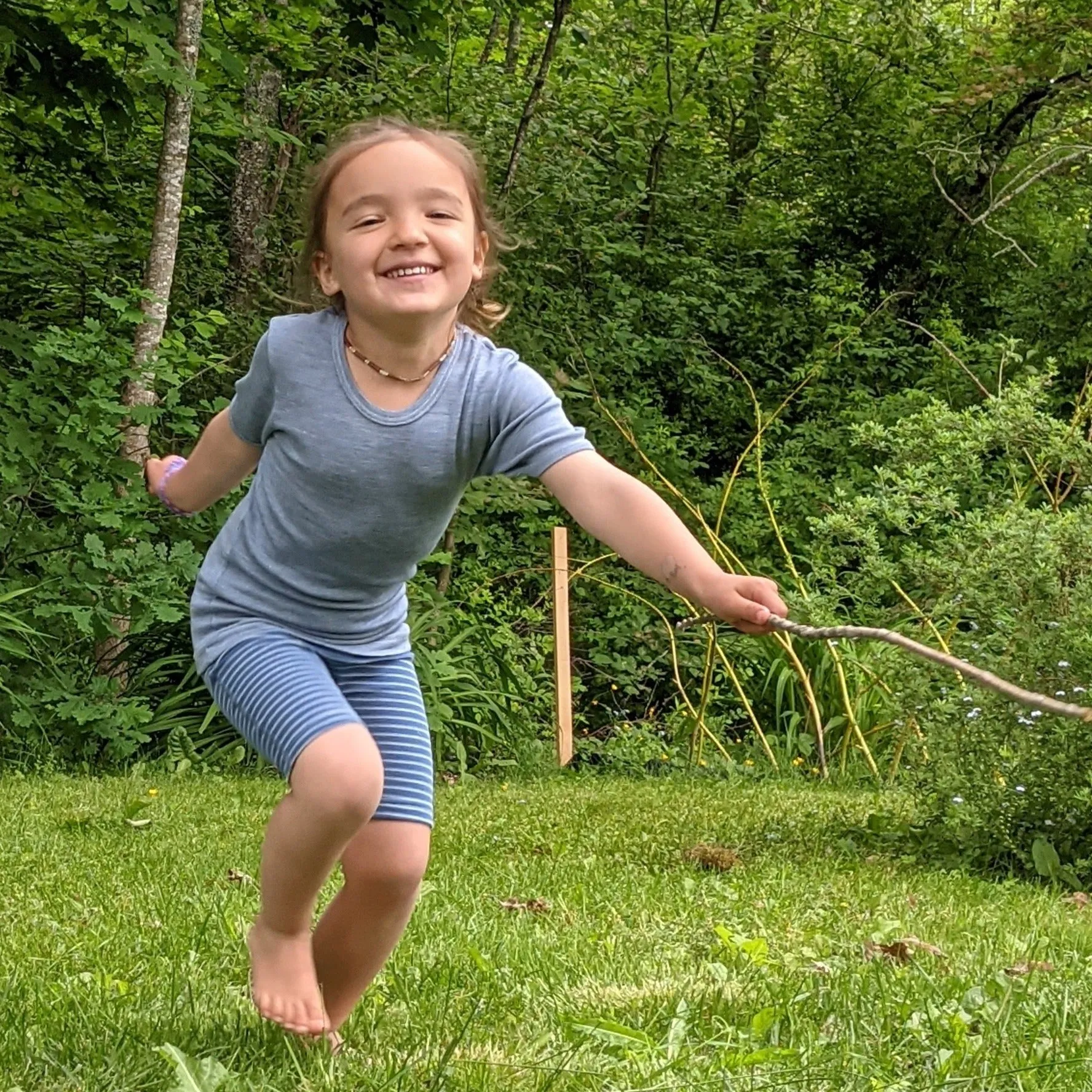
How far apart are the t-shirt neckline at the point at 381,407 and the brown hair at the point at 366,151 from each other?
6.5 inches

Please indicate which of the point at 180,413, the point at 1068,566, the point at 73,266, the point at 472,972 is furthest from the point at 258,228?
the point at 472,972

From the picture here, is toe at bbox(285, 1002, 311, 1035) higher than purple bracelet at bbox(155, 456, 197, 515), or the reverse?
purple bracelet at bbox(155, 456, 197, 515)

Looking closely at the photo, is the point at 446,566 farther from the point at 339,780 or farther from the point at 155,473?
the point at 339,780

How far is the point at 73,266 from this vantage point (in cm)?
991

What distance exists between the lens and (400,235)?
2.50 meters

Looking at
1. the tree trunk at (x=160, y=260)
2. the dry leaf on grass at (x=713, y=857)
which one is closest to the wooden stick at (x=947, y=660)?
the dry leaf on grass at (x=713, y=857)

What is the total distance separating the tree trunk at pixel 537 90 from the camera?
10.6m

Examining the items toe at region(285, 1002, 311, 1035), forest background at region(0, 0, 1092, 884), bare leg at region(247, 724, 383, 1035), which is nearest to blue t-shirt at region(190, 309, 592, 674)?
bare leg at region(247, 724, 383, 1035)

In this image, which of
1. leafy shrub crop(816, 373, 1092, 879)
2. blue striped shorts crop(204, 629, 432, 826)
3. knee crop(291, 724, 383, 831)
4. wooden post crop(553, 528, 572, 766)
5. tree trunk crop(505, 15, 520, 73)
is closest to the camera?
knee crop(291, 724, 383, 831)

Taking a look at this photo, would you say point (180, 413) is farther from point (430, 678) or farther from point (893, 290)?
point (893, 290)

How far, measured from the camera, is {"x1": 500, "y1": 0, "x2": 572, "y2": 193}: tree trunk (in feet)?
34.7

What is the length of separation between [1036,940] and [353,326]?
7.35 feet

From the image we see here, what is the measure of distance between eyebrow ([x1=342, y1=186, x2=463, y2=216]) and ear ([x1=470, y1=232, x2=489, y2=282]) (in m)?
0.15

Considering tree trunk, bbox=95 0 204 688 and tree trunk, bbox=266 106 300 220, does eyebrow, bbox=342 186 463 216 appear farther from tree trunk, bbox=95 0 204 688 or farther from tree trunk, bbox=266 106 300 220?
tree trunk, bbox=266 106 300 220
